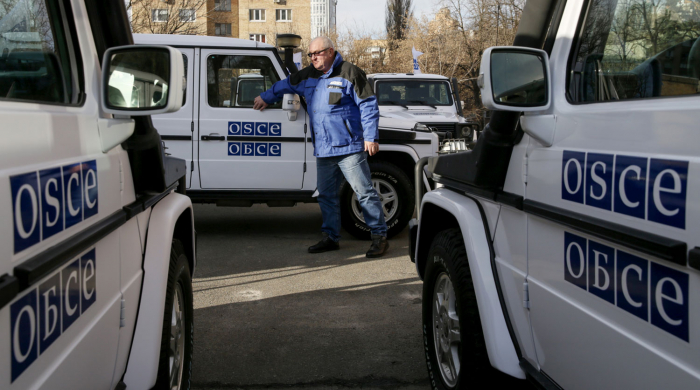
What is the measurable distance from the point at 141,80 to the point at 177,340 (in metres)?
1.21

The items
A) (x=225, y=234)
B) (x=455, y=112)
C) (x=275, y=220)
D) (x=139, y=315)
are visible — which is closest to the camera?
(x=139, y=315)

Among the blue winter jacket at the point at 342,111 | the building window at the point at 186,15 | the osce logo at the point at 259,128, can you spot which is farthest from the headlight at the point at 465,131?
the building window at the point at 186,15

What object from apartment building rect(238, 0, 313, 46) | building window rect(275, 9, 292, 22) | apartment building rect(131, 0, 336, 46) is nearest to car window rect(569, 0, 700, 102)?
apartment building rect(131, 0, 336, 46)

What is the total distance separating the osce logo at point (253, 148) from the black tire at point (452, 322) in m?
3.71

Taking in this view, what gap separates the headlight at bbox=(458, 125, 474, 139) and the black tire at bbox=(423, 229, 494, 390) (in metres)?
7.58

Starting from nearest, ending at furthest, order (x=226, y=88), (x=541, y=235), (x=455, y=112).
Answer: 1. (x=541, y=235)
2. (x=226, y=88)
3. (x=455, y=112)

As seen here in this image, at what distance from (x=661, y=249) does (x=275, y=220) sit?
7.06 meters

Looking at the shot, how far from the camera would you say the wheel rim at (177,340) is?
2.70 metres

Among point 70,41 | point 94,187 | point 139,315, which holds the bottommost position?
point 139,315

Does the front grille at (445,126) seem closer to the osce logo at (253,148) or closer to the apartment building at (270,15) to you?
the osce logo at (253,148)

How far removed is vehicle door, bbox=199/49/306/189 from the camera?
6660mm

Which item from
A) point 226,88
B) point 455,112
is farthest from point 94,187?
point 455,112

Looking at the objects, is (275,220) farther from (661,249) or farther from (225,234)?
(661,249)

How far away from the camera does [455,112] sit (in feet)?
36.5
